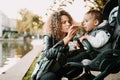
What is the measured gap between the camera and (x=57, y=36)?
4176mm

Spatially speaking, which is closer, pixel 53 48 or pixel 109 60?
pixel 53 48

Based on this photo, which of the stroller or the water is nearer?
the stroller

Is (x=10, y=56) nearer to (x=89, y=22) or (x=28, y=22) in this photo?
(x=89, y=22)

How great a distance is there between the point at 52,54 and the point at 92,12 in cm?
85

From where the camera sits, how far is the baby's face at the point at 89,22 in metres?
4.50

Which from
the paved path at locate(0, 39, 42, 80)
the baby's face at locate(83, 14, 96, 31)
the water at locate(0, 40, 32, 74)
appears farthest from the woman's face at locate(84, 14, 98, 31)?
the water at locate(0, 40, 32, 74)

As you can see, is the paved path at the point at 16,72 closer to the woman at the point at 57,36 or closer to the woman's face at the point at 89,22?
the woman's face at the point at 89,22

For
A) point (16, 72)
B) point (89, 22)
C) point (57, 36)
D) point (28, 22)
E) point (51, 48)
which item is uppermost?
point (89, 22)

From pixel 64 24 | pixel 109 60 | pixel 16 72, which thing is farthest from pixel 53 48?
pixel 16 72

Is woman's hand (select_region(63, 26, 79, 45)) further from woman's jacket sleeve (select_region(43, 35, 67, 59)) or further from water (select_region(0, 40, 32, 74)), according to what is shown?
water (select_region(0, 40, 32, 74))

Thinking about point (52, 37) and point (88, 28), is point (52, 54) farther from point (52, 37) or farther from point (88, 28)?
point (88, 28)

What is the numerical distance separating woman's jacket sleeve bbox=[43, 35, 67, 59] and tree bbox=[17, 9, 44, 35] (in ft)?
277

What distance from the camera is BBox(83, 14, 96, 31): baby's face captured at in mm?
4504

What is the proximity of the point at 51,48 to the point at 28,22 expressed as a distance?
9024 centimetres
